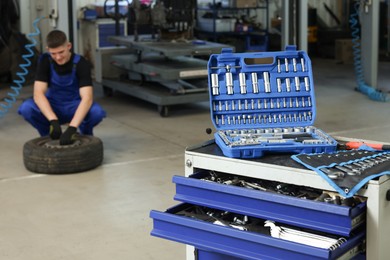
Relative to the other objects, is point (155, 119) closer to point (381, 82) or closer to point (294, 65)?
point (381, 82)

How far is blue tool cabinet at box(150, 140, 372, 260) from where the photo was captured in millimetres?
1919

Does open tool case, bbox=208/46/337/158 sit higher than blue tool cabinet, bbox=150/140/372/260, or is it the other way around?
open tool case, bbox=208/46/337/158

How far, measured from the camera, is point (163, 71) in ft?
20.2

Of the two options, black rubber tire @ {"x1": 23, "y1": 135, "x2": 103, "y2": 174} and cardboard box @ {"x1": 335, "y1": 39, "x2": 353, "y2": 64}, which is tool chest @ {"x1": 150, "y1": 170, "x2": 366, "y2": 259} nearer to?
black rubber tire @ {"x1": 23, "y1": 135, "x2": 103, "y2": 174}

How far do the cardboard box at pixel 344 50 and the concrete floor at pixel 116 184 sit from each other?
Answer: 8.19 ft

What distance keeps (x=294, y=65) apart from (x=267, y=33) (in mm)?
7240

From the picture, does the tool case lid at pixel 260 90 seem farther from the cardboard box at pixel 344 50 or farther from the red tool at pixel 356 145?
the cardboard box at pixel 344 50

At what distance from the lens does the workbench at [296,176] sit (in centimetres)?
195

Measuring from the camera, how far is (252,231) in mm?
2080

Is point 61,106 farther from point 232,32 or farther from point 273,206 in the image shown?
point 232,32

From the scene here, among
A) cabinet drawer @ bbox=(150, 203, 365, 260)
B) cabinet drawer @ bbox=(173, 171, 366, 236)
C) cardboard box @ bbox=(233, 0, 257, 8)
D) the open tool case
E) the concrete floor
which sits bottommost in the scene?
the concrete floor

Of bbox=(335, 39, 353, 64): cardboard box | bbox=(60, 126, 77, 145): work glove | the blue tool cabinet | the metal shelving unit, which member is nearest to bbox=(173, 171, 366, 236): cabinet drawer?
the blue tool cabinet

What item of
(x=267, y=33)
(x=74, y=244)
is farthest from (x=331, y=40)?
(x=74, y=244)

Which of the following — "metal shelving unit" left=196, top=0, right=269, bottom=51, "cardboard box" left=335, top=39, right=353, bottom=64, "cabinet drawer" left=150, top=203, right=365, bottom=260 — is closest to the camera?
"cabinet drawer" left=150, top=203, right=365, bottom=260
